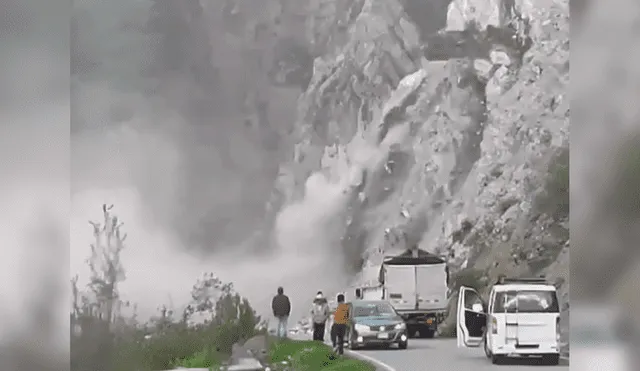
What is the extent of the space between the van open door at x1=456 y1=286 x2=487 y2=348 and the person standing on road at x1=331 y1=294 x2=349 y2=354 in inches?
21.4

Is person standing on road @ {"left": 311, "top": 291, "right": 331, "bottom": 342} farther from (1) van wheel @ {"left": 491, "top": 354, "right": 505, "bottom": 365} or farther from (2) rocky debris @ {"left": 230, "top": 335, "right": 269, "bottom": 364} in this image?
(1) van wheel @ {"left": 491, "top": 354, "right": 505, "bottom": 365}

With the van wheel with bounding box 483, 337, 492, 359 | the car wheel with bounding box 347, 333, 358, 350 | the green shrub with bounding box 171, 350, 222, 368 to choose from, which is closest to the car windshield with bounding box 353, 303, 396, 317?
the car wheel with bounding box 347, 333, 358, 350

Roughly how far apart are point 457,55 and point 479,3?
0.89 ft

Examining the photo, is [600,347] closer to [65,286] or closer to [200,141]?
[200,141]

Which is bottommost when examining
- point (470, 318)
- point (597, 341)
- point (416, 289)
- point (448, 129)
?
point (597, 341)

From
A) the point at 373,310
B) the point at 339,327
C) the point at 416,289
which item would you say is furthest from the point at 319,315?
the point at 416,289

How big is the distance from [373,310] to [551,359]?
872 mm

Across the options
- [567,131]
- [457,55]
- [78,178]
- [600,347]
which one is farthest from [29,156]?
[600,347]

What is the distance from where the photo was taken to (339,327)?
4141 millimetres

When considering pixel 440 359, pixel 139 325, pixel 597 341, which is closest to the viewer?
pixel 597 341

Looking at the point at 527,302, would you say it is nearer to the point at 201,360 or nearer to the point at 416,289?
the point at 416,289

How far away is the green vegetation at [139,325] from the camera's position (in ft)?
13.7

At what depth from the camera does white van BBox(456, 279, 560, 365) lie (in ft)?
13.3

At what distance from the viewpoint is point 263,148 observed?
4.24 meters
